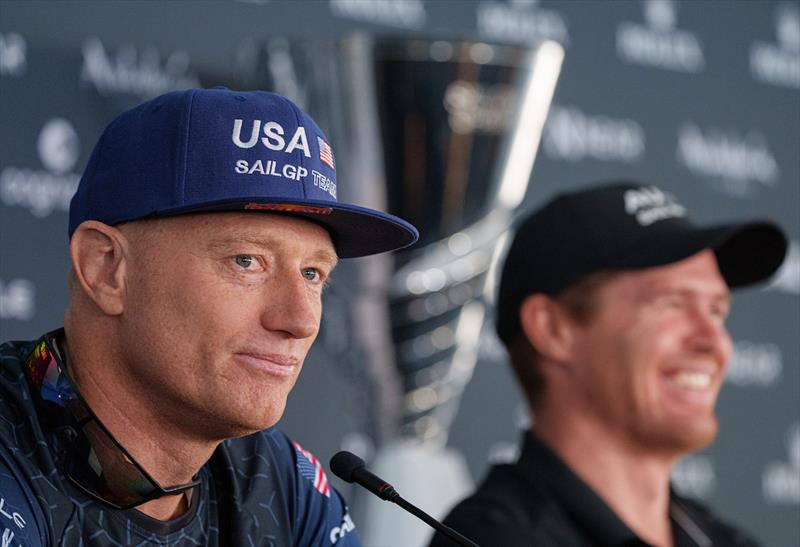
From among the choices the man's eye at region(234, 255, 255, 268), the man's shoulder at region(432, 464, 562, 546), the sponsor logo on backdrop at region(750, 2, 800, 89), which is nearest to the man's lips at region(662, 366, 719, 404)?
the man's shoulder at region(432, 464, 562, 546)

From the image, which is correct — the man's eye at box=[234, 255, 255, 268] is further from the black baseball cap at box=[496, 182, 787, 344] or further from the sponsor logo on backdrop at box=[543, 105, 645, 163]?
the sponsor logo on backdrop at box=[543, 105, 645, 163]

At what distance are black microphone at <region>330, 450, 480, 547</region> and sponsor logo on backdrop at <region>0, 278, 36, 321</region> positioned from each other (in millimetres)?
646

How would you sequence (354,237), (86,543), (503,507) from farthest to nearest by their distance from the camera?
1. (503,507)
2. (354,237)
3. (86,543)

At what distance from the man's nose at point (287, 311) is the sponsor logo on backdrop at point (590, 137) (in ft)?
3.56

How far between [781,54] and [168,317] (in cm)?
163

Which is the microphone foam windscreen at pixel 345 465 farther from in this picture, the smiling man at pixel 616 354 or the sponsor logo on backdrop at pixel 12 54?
the sponsor logo on backdrop at pixel 12 54

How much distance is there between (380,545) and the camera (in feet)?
4.77

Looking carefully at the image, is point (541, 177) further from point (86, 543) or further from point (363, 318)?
point (86, 543)

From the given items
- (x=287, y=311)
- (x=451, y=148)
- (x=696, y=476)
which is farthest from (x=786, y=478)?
(x=287, y=311)

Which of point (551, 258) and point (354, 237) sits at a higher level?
point (354, 237)

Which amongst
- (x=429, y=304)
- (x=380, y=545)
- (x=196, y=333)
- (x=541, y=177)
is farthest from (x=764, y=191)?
(x=196, y=333)

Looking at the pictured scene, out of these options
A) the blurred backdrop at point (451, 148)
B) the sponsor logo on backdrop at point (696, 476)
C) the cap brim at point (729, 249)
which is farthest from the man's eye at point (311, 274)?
the sponsor logo on backdrop at point (696, 476)

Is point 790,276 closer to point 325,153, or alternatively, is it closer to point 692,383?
point 692,383

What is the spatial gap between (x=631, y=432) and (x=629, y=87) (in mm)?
773
